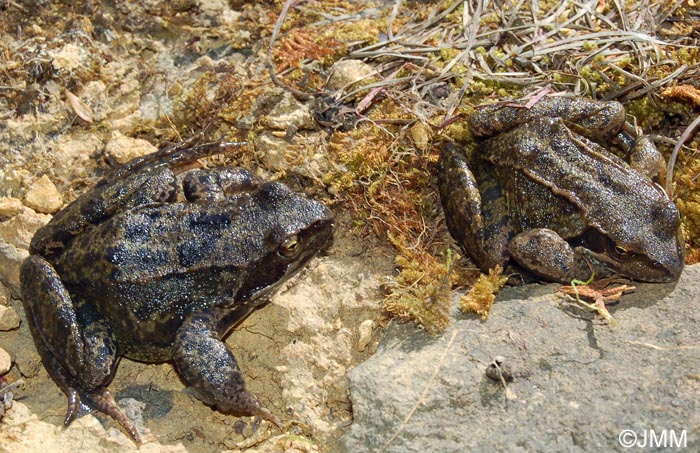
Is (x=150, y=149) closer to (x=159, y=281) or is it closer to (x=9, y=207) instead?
(x=9, y=207)

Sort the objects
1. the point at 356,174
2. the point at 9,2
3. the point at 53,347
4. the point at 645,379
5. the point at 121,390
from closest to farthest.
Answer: the point at 645,379
the point at 53,347
the point at 121,390
the point at 356,174
the point at 9,2

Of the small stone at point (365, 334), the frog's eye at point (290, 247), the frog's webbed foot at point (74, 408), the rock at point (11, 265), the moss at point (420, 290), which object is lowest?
the frog's webbed foot at point (74, 408)

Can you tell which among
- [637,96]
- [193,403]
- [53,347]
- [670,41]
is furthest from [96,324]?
[670,41]

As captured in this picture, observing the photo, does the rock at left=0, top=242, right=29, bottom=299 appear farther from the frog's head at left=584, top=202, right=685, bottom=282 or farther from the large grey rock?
the frog's head at left=584, top=202, right=685, bottom=282

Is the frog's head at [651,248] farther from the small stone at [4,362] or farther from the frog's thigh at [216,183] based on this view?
the small stone at [4,362]

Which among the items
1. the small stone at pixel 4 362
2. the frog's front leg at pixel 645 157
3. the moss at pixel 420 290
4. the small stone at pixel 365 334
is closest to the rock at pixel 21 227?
the small stone at pixel 4 362

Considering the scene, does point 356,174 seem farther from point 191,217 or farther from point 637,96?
point 637,96

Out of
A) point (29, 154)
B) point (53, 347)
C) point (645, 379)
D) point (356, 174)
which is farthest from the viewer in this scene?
point (29, 154)

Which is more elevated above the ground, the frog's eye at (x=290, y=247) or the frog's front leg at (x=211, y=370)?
the frog's eye at (x=290, y=247)
